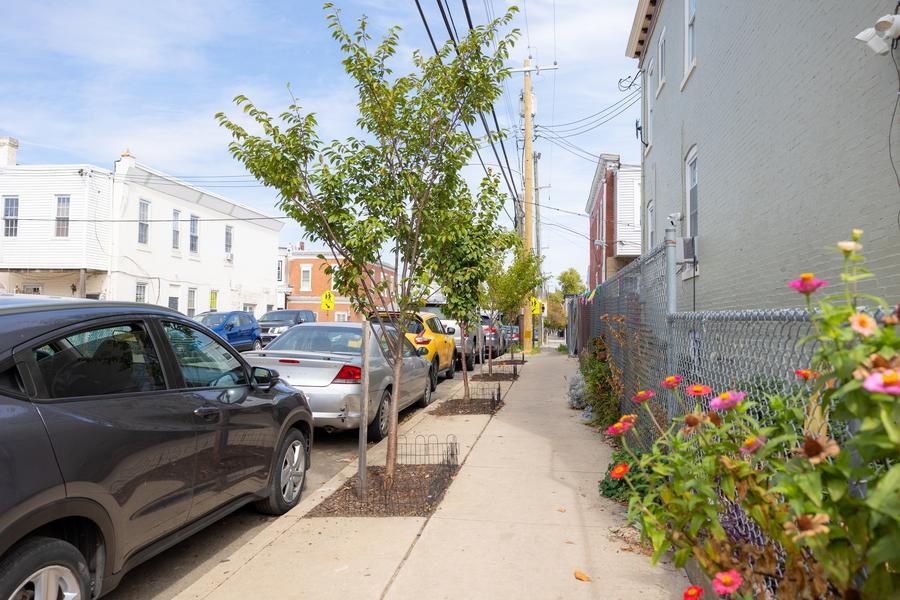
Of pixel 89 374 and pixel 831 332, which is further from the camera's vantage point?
pixel 89 374

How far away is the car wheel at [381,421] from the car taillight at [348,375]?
0.71 m

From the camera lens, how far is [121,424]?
335 centimetres

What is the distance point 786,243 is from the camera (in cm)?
636

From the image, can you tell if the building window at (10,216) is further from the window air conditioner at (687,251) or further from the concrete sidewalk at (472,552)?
the window air conditioner at (687,251)

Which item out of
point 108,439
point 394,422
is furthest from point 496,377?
point 108,439

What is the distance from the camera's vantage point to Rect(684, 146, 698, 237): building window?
416 inches

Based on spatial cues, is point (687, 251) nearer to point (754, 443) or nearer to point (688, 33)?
point (688, 33)

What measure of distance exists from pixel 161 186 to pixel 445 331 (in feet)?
56.6

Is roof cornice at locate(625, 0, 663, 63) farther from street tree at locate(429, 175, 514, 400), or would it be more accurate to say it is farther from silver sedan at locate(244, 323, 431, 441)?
silver sedan at locate(244, 323, 431, 441)

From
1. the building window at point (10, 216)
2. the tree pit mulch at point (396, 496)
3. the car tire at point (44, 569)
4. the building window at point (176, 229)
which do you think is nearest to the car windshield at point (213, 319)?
the building window at point (176, 229)

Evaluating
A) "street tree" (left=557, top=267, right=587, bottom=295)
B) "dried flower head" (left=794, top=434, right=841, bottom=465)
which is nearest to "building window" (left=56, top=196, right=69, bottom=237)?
"dried flower head" (left=794, top=434, right=841, bottom=465)

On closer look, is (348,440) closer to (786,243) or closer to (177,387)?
(177,387)

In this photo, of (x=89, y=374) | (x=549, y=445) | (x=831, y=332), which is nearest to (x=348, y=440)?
(x=549, y=445)

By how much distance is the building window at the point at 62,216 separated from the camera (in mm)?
25250
